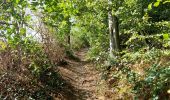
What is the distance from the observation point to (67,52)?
72.1 ft

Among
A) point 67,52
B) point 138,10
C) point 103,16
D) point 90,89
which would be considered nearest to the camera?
point 90,89

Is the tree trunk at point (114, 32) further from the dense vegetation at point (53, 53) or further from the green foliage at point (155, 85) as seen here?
the green foliage at point (155, 85)

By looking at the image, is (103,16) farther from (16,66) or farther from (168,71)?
(168,71)

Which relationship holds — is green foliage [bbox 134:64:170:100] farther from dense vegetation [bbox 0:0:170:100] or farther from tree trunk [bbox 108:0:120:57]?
tree trunk [bbox 108:0:120:57]

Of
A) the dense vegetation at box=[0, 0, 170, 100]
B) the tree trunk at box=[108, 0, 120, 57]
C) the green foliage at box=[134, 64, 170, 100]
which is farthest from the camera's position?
the tree trunk at box=[108, 0, 120, 57]

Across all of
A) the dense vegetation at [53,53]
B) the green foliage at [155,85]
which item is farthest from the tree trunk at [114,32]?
the green foliage at [155,85]

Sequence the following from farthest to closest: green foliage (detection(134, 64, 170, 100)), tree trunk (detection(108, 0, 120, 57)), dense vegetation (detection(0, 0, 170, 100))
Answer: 1. tree trunk (detection(108, 0, 120, 57))
2. green foliage (detection(134, 64, 170, 100))
3. dense vegetation (detection(0, 0, 170, 100))

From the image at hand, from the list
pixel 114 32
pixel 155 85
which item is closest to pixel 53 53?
pixel 114 32

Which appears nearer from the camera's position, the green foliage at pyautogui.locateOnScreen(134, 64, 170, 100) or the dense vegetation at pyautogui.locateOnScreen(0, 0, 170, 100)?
the dense vegetation at pyautogui.locateOnScreen(0, 0, 170, 100)

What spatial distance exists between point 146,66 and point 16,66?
4.24 meters

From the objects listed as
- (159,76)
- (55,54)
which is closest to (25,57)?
(159,76)

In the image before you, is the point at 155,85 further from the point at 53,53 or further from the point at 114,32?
the point at 53,53

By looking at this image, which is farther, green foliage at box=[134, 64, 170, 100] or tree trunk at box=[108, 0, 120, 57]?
tree trunk at box=[108, 0, 120, 57]

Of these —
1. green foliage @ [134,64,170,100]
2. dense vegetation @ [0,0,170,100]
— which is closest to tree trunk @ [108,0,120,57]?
dense vegetation @ [0,0,170,100]
